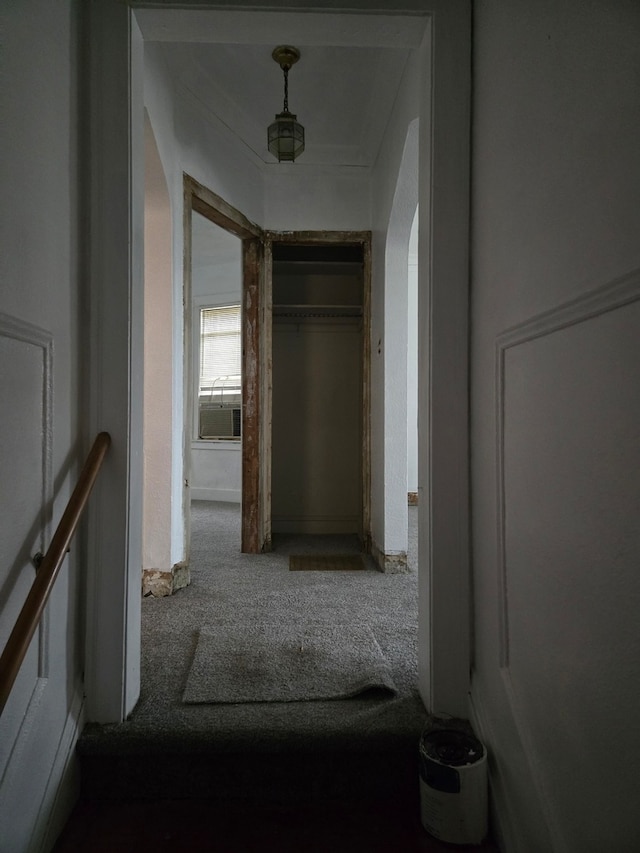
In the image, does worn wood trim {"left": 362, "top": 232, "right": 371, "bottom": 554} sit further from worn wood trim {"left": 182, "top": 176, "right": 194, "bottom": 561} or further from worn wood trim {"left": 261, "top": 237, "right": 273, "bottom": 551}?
worn wood trim {"left": 182, "top": 176, "right": 194, "bottom": 561}

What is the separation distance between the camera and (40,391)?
48.7 inches

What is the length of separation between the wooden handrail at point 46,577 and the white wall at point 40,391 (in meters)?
0.06

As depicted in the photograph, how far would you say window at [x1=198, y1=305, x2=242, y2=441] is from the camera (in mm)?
5793

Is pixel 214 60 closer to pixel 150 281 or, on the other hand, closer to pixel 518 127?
pixel 150 281

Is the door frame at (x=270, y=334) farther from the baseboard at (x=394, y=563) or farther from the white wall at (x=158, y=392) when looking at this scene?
the white wall at (x=158, y=392)

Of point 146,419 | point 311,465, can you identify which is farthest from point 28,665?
point 311,465

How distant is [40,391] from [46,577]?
43 centimetres

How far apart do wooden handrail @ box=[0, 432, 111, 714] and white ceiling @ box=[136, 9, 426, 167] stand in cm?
124

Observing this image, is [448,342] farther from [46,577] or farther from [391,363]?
[391,363]

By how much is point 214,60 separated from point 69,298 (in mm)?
1853

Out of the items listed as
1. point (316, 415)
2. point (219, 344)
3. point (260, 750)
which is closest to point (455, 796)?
point (260, 750)

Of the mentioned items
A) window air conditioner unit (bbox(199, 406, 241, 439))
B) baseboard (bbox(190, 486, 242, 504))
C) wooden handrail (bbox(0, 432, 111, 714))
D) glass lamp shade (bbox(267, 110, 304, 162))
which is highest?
glass lamp shade (bbox(267, 110, 304, 162))

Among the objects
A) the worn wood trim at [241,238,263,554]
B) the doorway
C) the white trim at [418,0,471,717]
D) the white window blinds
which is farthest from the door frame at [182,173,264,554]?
the white window blinds

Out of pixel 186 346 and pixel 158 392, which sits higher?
pixel 186 346
